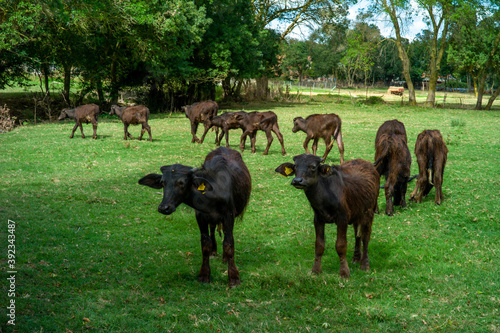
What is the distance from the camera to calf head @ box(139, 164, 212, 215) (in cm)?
547

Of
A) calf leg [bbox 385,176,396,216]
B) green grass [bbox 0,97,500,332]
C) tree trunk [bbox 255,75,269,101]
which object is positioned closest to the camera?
green grass [bbox 0,97,500,332]

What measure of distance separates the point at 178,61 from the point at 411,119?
595 inches

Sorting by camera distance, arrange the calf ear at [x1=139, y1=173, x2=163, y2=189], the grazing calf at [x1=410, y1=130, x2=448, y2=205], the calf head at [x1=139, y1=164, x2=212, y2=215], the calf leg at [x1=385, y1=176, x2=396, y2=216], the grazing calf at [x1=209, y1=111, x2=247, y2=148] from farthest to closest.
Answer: the grazing calf at [x1=209, y1=111, x2=247, y2=148]
the grazing calf at [x1=410, y1=130, x2=448, y2=205]
the calf leg at [x1=385, y1=176, x2=396, y2=216]
the calf ear at [x1=139, y1=173, x2=163, y2=189]
the calf head at [x1=139, y1=164, x2=212, y2=215]

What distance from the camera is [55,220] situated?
835cm

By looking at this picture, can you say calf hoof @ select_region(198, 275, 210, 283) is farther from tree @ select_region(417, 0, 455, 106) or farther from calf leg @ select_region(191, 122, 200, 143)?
tree @ select_region(417, 0, 455, 106)

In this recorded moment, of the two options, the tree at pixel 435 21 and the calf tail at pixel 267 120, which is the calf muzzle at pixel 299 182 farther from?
the tree at pixel 435 21

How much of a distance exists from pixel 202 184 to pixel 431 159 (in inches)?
246

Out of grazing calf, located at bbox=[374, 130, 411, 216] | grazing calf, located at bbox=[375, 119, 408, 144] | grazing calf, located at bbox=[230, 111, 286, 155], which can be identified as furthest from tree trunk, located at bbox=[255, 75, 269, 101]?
grazing calf, located at bbox=[374, 130, 411, 216]

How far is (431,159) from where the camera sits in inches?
390

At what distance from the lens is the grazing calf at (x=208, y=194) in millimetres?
5566

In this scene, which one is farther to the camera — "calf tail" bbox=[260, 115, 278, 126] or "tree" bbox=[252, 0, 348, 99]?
"tree" bbox=[252, 0, 348, 99]

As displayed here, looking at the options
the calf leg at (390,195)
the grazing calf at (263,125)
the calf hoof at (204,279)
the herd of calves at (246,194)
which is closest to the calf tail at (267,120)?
the grazing calf at (263,125)

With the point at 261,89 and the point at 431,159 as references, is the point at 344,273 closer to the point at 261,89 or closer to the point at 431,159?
the point at 431,159

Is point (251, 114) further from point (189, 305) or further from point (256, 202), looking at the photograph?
point (189, 305)
